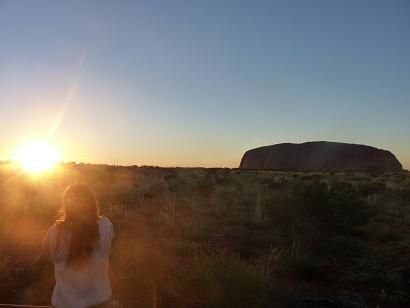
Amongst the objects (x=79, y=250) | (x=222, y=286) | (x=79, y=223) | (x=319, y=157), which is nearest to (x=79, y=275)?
(x=79, y=250)

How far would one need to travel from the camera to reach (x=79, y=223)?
161 inches

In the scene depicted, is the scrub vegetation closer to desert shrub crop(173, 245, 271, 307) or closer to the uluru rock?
desert shrub crop(173, 245, 271, 307)

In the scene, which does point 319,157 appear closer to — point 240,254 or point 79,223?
point 240,254

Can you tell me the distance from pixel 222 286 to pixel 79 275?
364cm

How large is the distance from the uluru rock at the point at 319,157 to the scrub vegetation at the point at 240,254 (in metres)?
99.6

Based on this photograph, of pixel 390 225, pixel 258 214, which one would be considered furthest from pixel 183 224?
pixel 390 225

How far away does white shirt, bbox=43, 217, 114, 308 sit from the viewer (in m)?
4.21

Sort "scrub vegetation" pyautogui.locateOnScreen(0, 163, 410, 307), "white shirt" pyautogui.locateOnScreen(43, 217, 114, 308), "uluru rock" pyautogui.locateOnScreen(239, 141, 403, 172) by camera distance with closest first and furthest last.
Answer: "white shirt" pyautogui.locateOnScreen(43, 217, 114, 308), "scrub vegetation" pyautogui.locateOnScreen(0, 163, 410, 307), "uluru rock" pyautogui.locateOnScreen(239, 141, 403, 172)

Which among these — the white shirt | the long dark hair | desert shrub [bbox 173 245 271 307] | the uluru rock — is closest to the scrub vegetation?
desert shrub [bbox 173 245 271 307]

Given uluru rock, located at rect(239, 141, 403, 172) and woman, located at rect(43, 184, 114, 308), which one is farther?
uluru rock, located at rect(239, 141, 403, 172)

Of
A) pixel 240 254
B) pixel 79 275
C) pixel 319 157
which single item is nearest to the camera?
pixel 79 275

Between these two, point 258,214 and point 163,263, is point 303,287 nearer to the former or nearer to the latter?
point 163,263

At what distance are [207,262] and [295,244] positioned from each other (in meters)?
3.58

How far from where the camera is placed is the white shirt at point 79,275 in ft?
13.8
